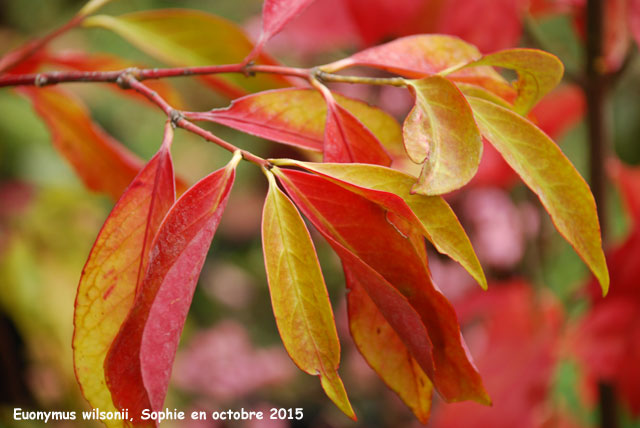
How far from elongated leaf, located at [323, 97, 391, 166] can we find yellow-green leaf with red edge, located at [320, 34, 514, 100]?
0.13 ft

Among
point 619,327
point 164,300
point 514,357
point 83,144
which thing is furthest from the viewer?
point 514,357

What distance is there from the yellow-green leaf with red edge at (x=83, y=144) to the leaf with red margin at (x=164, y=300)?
0.23 metres

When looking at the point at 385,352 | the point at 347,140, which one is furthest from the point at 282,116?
the point at 385,352

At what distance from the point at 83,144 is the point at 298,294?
1.00 feet

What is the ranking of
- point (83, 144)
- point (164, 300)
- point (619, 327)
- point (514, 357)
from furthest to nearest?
point (514, 357) < point (619, 327) < point (83, 144) < point (164, 300)

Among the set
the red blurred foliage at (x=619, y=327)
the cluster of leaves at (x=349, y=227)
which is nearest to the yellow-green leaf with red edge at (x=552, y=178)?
the cluster of leaves at (x=349, y=227)

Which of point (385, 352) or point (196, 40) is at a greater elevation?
point (196, 40)

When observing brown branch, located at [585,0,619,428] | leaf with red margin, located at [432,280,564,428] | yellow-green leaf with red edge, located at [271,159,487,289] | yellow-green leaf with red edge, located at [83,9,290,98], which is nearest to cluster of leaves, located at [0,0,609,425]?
yellow-green leaf with red edge, located at [271,159,487,289]

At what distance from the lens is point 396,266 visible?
0.31 meters

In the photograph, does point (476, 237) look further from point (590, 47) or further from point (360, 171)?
point (360, 171)

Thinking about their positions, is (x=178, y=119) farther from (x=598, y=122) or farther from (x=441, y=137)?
(x=598, y=122)

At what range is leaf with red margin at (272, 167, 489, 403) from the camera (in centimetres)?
30

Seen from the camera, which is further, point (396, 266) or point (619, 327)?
point (619, 327)

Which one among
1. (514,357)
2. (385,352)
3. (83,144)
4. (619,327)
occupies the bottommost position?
(514,357)
